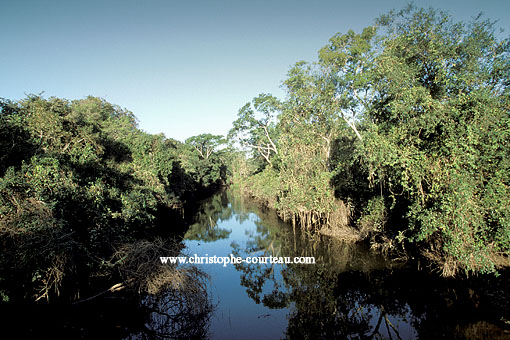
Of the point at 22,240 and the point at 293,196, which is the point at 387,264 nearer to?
the point at 293,196

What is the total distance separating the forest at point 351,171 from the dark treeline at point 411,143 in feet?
0.25

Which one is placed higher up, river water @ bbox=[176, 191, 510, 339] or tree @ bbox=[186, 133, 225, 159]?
tree @ bbox=[186, 133, 225, 159]

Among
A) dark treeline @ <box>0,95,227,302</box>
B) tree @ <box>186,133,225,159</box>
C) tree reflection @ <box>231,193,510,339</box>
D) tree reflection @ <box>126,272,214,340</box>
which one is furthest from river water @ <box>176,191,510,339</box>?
tree @ <box>186,133,225,159</box>

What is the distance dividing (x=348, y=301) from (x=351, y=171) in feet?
32.5

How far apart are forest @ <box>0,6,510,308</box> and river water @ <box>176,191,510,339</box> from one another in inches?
47.6

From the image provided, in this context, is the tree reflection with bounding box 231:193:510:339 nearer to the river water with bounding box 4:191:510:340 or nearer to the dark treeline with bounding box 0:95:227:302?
the river water with bounding box 4:191:510:340

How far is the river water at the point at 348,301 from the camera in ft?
29.1

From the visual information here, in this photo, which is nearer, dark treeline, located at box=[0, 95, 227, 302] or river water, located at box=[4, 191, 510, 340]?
river water, located at box=[4, 191, 510, 340]

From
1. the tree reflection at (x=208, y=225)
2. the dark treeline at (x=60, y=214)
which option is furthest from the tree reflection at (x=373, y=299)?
the tree reflection at (x=208, y=225)

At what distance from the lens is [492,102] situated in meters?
10.2

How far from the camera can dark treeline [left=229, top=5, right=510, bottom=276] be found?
9.78 m

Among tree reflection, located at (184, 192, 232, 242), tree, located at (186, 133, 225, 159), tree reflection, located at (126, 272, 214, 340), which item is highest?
tree, located at (186, 133, 225, 159)

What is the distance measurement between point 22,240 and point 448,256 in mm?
16715

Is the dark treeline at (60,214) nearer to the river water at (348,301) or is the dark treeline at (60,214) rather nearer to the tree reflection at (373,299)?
the river water at (348,301)
